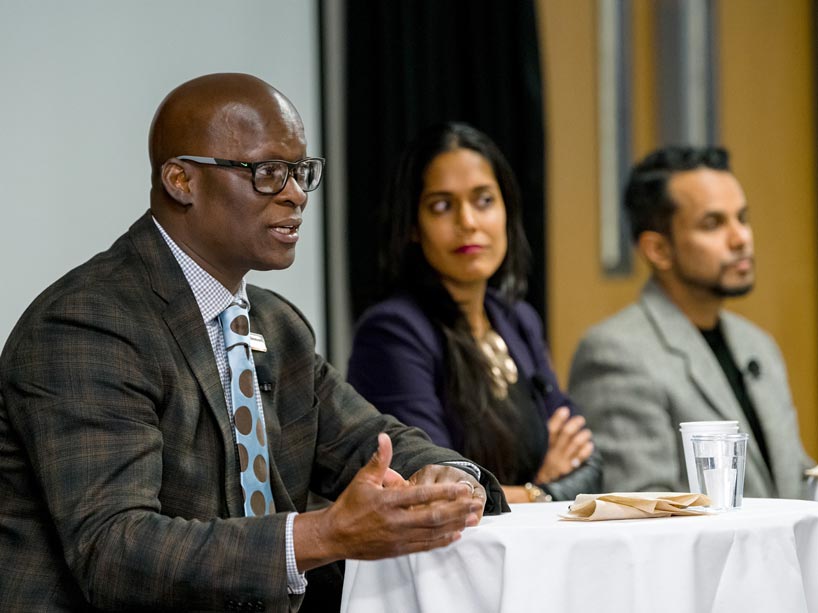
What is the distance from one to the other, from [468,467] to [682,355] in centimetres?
166

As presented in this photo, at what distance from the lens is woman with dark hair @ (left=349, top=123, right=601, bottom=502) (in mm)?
3213

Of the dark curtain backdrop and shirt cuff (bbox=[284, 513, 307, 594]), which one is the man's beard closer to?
the dark curtain backdrop

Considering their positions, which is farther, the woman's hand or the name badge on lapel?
the woman's hand

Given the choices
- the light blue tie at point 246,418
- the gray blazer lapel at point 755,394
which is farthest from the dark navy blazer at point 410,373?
the light blue tie at point 246,418

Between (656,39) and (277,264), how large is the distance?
12.5 ft

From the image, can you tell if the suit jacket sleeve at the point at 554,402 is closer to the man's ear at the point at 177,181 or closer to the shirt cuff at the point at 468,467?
the shirt cuff at the point at 468,467

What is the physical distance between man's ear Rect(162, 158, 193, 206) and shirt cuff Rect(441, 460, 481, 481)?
0.69 m

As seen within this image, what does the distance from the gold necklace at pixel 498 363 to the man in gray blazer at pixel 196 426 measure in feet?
2.66

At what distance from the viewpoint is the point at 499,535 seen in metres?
1.96

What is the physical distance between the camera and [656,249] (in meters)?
4.09

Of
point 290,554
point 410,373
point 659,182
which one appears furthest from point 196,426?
point 659,182

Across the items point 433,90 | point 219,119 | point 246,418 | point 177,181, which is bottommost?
point 246,418

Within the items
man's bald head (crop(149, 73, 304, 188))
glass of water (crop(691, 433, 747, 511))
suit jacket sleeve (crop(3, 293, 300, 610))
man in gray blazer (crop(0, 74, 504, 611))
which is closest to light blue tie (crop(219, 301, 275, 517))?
man in gray blazer (crop(0, 74, 504, 611))

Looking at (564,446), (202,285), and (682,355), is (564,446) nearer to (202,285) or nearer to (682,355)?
(682,355)
